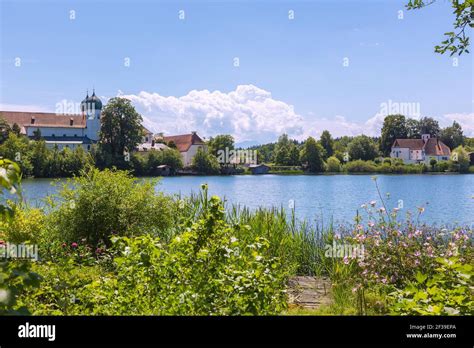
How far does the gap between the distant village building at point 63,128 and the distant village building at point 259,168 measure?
5615mm

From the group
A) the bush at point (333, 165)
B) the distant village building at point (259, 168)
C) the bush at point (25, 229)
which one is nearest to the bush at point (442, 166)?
the bush at point (333, 165)

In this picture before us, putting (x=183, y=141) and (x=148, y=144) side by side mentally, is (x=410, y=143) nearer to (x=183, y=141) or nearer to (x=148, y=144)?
(x=183, y=141)

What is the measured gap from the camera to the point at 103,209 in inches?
316

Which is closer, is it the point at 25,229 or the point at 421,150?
the point at 25,229

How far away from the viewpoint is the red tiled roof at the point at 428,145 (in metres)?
14.7

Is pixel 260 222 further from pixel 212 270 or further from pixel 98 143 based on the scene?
pixel 98 143

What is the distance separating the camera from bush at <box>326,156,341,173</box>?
Result: 1851cm

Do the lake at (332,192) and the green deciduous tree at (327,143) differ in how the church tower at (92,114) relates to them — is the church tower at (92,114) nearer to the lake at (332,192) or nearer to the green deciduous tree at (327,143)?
the lake at (332,192)

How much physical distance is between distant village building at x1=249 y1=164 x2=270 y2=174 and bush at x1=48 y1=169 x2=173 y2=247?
7184 mm

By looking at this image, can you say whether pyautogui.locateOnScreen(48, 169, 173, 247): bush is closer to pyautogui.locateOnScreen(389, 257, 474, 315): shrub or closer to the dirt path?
the dirt path

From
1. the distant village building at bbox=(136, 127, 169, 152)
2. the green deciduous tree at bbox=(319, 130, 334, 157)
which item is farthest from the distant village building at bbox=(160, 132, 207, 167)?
the green deciduous tree at bbox=(319, 130, 334, 157)

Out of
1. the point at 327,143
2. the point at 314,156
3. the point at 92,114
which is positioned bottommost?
the point at 314,156

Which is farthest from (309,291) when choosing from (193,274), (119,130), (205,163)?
(205,163)

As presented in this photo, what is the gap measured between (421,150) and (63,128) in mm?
11960
